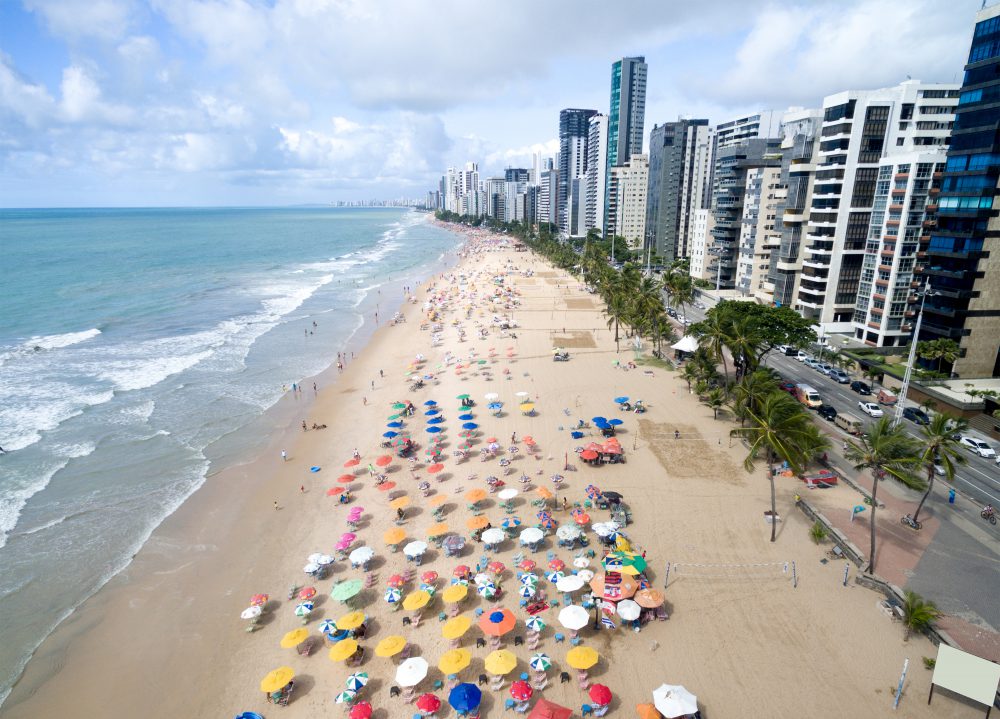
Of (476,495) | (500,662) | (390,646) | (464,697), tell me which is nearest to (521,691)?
(500,662)

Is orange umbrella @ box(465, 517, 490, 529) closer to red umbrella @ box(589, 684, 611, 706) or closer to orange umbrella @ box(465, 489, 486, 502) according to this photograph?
orange umbrella @ box(465, 489, 486, 502)

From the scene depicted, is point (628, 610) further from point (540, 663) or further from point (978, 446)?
point (978, 446)

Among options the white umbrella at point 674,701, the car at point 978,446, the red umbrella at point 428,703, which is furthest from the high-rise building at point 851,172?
the red umbrella at point 428,703

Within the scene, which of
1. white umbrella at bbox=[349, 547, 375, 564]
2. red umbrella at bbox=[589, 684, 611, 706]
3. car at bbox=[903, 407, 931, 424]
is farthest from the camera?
car at bbox=[903, 407, 931, 424]

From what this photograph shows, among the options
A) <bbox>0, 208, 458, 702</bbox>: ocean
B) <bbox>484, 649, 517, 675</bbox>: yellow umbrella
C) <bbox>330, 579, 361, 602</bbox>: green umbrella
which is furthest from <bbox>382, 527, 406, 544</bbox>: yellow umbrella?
<bbox>0, 208, 458, 702</bbox>: ocean

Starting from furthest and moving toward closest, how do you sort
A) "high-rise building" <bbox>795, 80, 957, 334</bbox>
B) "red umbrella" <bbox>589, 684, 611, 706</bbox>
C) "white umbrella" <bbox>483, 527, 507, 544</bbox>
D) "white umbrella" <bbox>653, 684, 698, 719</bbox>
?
"high-rise building" <bbox>795, 80, 957, 334</bbox>
"white umbrella" <bbox>483, 527, 507, 544</bbox>
"red umbrella" <bbox>589, 684, 611, 706</bbox>
"white umbrella" <bbox>653, 684, 698, 719</bbox>

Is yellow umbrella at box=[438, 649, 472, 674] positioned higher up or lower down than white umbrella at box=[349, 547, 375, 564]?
lower down

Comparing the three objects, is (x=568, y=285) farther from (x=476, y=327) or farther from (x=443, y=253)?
(x=443, y=253)
